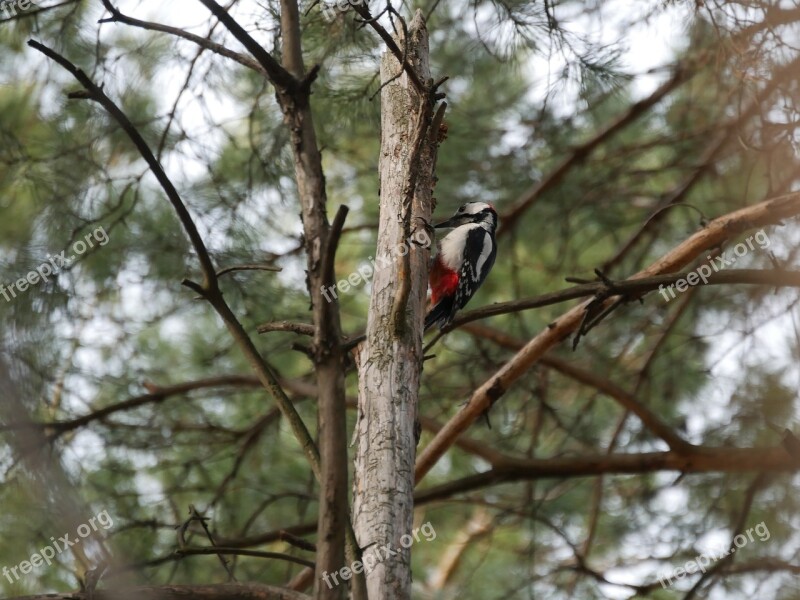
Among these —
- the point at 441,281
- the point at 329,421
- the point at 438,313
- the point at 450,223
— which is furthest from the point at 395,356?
the point at 450,223

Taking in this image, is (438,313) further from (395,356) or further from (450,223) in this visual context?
(395,356)

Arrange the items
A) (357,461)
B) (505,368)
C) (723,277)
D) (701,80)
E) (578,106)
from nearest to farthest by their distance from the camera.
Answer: (357,461) < (723,277) < (505,368) < (578,106) < (701,80)

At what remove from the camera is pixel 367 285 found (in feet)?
19.6

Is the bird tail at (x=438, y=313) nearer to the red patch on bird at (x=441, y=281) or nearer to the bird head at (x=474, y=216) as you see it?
the red patch on bird at (x=441, y=281)

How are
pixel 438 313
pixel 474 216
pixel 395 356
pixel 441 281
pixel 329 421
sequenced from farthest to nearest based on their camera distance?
1. pixel 474 216
2. pixel 441 281
3. pixel 438 313
4. pixel 395 356
5. pixel 329 421

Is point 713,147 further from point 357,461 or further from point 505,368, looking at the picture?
point 357,461

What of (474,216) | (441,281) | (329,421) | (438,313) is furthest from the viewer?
(474,216)

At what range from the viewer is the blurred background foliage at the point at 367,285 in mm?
4031

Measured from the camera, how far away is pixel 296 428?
77.3 inches

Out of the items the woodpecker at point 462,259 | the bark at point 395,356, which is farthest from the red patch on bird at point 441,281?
the bark at point 395,356

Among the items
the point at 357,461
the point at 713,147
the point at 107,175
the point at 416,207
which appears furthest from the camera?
the point at 713,147

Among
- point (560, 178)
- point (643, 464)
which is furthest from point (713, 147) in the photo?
point (643, 464)

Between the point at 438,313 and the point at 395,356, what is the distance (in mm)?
1765

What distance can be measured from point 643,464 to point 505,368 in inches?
40.4
